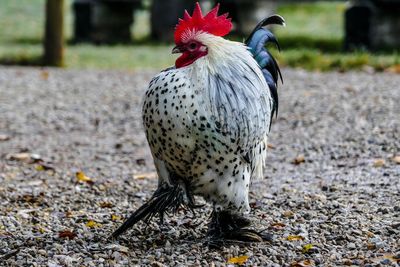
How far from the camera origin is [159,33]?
574 inches

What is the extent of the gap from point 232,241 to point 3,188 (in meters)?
2.11

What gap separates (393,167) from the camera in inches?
239

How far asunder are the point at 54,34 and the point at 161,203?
7.45m

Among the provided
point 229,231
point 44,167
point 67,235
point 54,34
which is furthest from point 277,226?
point 54,34

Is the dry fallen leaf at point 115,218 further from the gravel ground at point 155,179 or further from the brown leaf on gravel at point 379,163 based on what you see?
the brown leaf on gravel at point 379,163

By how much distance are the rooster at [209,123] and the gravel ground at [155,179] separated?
260 millimetres

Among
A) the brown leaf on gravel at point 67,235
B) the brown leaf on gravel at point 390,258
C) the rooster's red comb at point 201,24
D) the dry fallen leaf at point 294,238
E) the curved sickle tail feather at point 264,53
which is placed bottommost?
the brown leaf on gravel at point 67,235

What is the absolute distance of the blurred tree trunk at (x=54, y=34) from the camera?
1119 centimetres

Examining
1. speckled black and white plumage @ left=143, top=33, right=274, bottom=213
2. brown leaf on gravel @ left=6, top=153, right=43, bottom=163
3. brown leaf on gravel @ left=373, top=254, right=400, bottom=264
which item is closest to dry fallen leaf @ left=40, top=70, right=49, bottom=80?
brown leaf on gravel @ left=6, top=153, right=43, bottom=163

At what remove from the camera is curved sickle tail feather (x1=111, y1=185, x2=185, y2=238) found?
4266 mm


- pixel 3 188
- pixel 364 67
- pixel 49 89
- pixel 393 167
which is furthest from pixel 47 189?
pixel 364 67

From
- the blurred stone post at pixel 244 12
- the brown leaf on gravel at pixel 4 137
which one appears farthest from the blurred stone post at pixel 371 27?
the brown leaf on gravel at pixel 4 137

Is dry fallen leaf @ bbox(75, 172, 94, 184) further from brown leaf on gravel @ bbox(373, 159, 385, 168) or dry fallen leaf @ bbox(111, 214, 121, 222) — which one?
brown leaf on gravel @ bbox(373, 159, 385, 168)

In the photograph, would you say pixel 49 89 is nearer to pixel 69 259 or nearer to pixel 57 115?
pixel 57 115
